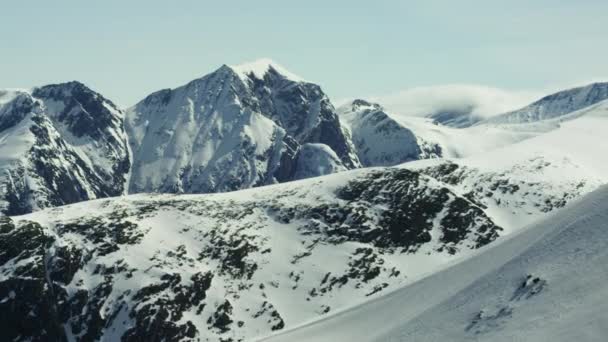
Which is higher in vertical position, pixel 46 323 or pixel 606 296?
pixel 606 296

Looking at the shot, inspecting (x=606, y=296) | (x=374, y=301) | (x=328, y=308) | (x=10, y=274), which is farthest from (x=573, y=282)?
(x=10, y=274)

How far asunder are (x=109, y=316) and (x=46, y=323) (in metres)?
16.4

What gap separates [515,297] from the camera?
5641 centimetres

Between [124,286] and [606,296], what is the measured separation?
535 ft

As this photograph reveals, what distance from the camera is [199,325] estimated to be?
622ft

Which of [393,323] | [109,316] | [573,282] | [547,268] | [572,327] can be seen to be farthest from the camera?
[109,316]

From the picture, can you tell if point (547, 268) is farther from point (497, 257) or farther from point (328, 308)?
point (328, 308)

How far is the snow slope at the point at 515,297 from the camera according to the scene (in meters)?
48.6

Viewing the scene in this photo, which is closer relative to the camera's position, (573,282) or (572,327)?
(572,327)

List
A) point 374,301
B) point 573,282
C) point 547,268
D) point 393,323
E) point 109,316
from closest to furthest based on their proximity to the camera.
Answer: point 573,282
point 547,268
point 393,323
point 374,301
point 109,316

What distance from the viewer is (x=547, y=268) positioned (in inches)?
2247

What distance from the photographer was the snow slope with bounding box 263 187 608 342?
4862 cm

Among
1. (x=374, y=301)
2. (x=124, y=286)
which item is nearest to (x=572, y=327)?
(x=374, y=301)

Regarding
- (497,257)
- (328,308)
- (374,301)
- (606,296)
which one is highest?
(606,296)
